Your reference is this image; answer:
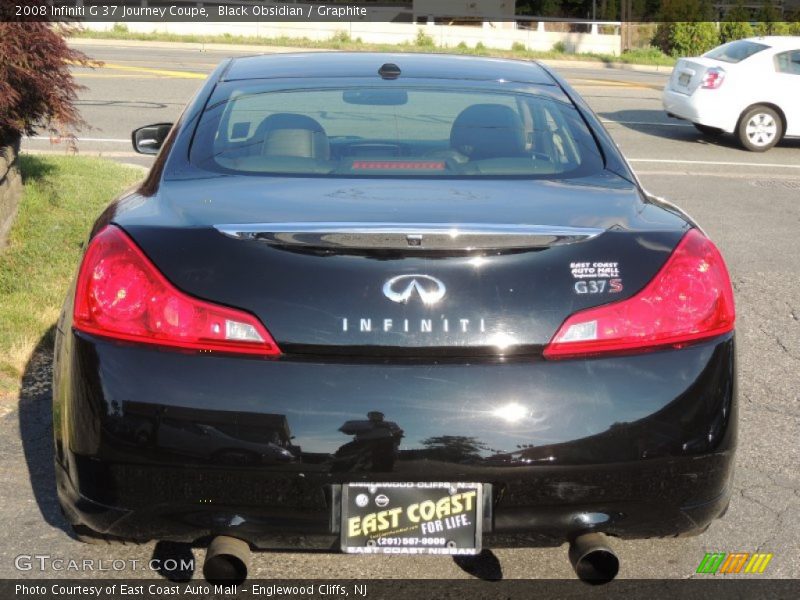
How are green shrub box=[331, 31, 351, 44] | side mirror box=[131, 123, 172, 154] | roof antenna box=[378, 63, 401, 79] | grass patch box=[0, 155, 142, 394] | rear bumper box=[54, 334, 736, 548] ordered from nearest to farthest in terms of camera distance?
rear bumper box=[54, 334, 736, 548] < roof antenna box=[378, 63, 401, 79] < side mirror box=[131, 123, 172, 154] < grass patch box=[0, 155, 142, 394] < green shrub box=[331, 31, 351, 44]

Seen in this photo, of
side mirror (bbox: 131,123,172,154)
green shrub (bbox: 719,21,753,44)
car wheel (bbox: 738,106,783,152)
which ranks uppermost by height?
side mirror (bbox: 131,123,172,154)

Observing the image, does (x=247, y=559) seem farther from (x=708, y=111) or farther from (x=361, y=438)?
(x=708, y=111)

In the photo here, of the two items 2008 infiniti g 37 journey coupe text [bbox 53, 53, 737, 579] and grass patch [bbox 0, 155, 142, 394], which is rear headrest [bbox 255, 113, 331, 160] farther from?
grass patch [bbox 0, 155, 142, 394]

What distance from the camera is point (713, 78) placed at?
1520 centimetres

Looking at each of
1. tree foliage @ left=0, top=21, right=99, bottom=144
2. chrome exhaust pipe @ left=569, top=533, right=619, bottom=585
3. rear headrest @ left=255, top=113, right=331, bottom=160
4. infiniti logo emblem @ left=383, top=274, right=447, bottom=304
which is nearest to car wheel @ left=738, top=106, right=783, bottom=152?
tree foliage @ left=0, top=21, right=99, bottom=144

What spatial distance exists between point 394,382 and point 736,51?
46.8 ft

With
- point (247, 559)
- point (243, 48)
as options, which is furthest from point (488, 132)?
point (243, 48)

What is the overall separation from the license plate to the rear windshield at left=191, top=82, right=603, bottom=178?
1.08m

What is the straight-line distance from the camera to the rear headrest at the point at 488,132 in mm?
3889

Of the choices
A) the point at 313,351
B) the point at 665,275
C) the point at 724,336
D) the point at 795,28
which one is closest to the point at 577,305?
the point at 665,275

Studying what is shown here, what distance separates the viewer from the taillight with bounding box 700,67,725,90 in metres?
15.2

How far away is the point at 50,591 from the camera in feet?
11.1

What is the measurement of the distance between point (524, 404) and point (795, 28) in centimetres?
3914

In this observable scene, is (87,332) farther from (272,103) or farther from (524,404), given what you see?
(272,103)
